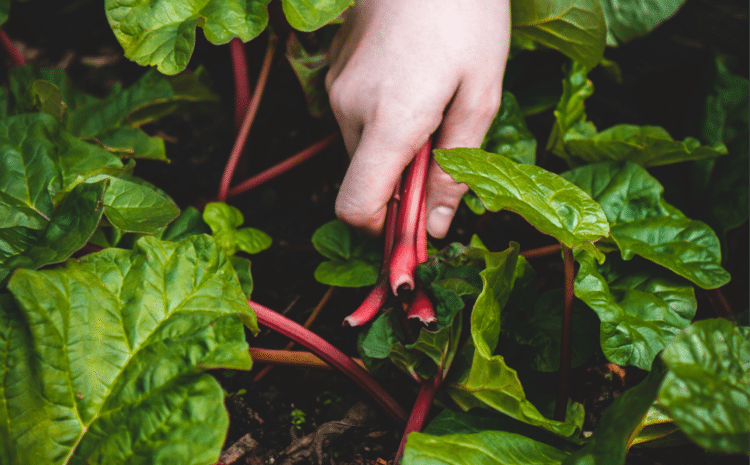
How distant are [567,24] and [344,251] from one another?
81cm

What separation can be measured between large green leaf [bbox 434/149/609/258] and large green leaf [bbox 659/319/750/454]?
0.24 m

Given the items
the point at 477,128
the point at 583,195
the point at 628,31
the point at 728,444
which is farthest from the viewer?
the point at 628,31

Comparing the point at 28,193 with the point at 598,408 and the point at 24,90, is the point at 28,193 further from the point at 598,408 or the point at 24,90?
the point at 598,408

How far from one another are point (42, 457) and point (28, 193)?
0.58m

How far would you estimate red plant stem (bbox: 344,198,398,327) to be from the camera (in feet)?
3.22

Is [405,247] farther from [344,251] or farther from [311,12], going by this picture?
[311,12]

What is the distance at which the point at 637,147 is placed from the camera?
1.21m

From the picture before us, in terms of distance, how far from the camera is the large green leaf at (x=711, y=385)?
1.80ft

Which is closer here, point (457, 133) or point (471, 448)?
point (471, 448)

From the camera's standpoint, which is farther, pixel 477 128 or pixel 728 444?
pixel 477 128

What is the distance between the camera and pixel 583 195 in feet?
3.13

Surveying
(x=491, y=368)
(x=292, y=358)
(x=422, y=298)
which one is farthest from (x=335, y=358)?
(x=491, y=368)

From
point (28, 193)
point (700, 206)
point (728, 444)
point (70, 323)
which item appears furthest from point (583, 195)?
point (28, 193)

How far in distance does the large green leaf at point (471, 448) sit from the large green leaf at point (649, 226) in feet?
1.56
